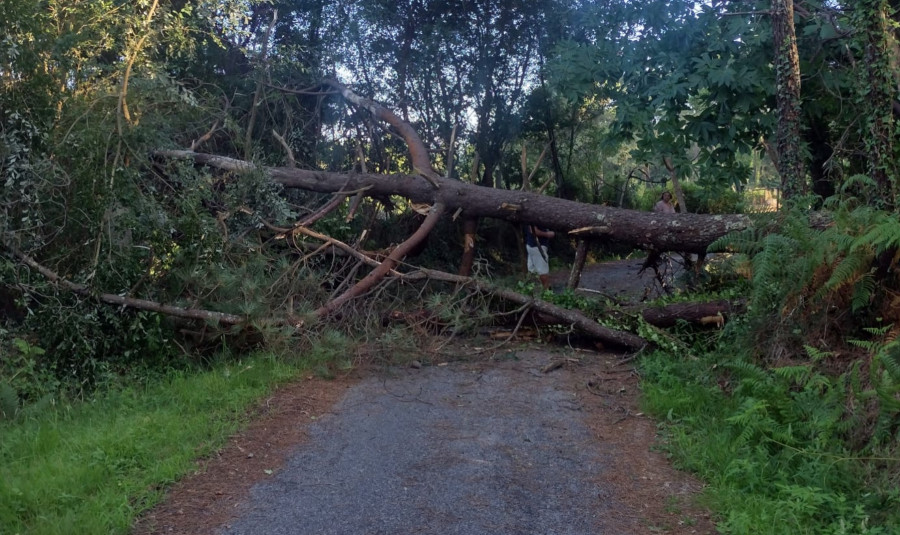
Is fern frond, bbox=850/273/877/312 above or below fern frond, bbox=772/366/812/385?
above

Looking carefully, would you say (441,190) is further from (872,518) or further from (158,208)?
(872,518)

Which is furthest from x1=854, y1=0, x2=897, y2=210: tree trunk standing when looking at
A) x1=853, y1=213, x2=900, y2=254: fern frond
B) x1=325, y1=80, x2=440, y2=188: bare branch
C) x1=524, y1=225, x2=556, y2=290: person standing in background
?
x1=524, y1=225, x2=556, y2=290: person standing in background

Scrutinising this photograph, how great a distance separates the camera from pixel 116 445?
17.9 feet

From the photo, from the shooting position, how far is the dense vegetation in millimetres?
5324

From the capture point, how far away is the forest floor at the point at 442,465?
4.57m

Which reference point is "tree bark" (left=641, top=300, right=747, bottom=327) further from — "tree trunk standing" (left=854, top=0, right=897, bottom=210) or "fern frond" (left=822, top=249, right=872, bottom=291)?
"fern frond" (left=822, top=249, right=872, bottom=291)

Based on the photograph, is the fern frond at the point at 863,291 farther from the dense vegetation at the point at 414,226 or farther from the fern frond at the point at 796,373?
the fern frond at the point at 796,373

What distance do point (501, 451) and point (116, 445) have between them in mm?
2785

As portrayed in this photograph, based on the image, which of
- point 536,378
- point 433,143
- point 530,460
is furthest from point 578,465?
point 433,143

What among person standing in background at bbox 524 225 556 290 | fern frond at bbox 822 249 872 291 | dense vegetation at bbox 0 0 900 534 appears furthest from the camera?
person standing in background at bbox 524 225 556 290

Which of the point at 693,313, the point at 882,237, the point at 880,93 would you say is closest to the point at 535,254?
the point at 693,313

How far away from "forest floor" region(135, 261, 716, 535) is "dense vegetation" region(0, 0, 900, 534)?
0.32 meters

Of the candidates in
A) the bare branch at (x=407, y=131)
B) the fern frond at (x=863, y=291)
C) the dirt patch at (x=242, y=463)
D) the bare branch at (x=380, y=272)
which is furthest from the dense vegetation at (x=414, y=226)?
the bare branch at (x=407, y=131)

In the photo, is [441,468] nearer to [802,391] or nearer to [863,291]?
[802,391]
